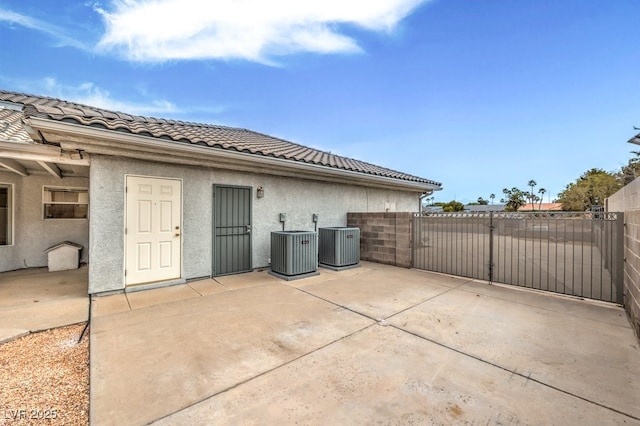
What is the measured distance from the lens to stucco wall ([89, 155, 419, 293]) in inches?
193

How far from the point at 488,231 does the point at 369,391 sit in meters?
5.34

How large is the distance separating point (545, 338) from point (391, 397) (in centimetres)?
254

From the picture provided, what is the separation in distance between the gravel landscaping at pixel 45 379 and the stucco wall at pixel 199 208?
1735 mm

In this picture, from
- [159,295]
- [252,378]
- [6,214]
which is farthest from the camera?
[6,214]

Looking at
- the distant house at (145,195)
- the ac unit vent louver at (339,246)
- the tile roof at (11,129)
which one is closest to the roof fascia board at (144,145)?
the distant house at (145,195)

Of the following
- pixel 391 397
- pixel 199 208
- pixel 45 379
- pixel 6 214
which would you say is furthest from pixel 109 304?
pixel 6 214

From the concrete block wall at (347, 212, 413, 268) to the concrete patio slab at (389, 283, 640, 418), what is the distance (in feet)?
8.43

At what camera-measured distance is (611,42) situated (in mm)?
10031

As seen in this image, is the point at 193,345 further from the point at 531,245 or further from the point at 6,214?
the point at 6,214

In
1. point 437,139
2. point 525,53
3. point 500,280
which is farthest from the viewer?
point 437,139

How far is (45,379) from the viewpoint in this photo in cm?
247

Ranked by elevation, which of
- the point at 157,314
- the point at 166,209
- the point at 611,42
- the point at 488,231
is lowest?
the point at 157,314

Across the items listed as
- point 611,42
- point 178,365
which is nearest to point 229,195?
point 178,365

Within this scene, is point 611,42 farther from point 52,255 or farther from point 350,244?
point 52,255
